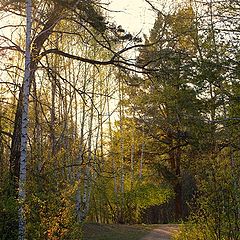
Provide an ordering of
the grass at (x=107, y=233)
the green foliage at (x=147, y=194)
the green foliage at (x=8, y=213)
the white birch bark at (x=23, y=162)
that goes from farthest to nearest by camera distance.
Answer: the green foliage at (x=147, y=194) → the grass at (x=107, y=233) → the green foliage at (x=8, y=213) → the white birch bark at (x=23, y=162)

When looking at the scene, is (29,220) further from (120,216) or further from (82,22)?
(120,216)

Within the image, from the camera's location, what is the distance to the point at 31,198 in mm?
6977

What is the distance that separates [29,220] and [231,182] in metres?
3.60

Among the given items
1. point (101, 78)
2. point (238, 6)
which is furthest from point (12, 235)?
point (101, 78)

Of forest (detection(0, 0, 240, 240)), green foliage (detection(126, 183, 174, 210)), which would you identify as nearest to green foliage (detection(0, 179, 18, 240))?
forest (detection(0, 0, 240, 240))

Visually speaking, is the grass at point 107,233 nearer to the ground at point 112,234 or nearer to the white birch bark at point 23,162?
the ground at point 112,234

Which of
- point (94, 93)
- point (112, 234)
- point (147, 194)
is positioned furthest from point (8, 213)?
point (147, 194)

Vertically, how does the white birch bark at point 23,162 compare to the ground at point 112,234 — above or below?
above

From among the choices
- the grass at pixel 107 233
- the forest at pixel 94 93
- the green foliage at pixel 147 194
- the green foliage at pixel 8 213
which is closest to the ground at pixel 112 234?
the grass at pixel 107 233

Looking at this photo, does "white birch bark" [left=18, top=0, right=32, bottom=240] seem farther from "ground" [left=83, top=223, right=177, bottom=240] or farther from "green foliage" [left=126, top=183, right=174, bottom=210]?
"green foliage" [left=126, top=183, right=174, bottom=210]

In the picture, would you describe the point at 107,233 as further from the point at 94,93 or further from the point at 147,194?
the point at 147,194

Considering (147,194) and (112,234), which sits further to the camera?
(147,194)

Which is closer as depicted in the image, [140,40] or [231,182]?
[231,182]

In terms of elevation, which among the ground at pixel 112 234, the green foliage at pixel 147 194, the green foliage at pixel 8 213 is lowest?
the ground at pixel 112 234
